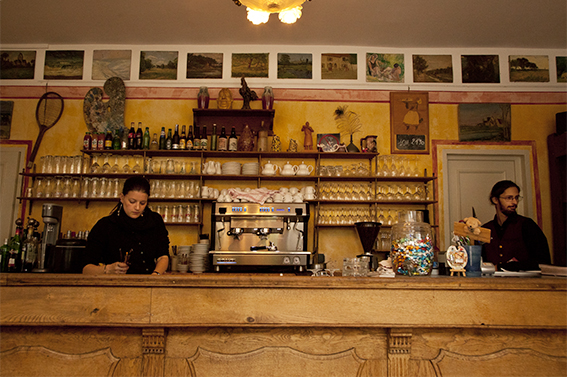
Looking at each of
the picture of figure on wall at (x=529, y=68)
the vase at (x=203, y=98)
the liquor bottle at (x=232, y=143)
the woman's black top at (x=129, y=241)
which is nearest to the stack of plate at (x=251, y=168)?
the liquor bottle at (x=232, y=143)

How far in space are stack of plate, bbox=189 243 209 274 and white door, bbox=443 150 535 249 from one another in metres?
2.91

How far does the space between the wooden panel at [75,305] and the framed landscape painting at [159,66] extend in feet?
12.8

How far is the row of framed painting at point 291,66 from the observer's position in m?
5.04

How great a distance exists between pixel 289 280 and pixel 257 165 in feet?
10.1

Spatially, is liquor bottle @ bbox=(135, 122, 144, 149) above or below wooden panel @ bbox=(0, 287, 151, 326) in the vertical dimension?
above

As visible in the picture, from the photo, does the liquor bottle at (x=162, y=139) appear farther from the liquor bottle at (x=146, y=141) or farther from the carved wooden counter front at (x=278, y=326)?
the carved wooden counter front at (x=278, y=326)

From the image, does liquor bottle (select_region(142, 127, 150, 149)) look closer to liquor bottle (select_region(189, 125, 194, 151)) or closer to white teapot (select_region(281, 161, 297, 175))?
liquor bottle (select_region(189, 125, 194, 151))

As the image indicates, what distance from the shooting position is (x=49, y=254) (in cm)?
386

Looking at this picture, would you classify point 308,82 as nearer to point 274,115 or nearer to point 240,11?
point 274,115

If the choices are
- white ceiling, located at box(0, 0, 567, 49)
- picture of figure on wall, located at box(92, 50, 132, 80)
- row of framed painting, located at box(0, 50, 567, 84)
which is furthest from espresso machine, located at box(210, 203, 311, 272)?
picture of figure on wall, located at box(92, 50, 132, 80)

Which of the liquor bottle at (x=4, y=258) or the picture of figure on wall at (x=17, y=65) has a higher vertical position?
the picture of figure on wall at (x=17, y=65)

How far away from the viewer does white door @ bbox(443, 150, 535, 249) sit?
193 inches

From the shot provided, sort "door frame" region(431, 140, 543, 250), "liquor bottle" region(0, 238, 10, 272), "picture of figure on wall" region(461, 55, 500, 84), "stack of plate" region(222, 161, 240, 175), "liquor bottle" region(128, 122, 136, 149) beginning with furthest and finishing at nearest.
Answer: "picture of figure on wall" region(461, 55, 500, 84) → "door frame" region(431, 140, 543, 250) → "liquor bottle" region(128, 122, 136, 149) → "stack of plate" region(222, 161, 240, 175) → "liquor bottle" region(0, 238, 10, 272)

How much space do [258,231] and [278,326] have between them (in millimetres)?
2603
